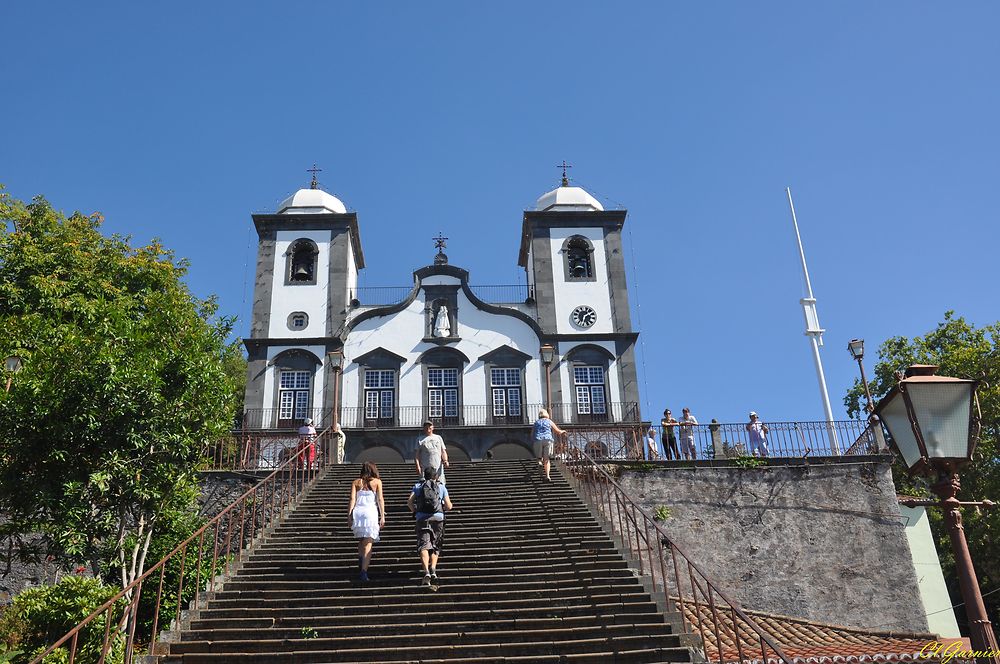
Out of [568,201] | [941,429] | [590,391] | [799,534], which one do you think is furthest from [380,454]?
[941,429]

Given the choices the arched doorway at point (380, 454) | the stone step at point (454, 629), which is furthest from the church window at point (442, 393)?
the stone step at point (454, 629)

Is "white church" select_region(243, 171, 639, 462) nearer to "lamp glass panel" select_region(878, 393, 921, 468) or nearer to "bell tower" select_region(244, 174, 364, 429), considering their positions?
"bell tower" select_region(244, 174, 364, 429)

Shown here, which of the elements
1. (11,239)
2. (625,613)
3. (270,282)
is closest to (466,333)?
(270,282)

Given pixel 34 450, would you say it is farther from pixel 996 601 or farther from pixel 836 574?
pixel 996 601

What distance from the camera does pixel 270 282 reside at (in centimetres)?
2695

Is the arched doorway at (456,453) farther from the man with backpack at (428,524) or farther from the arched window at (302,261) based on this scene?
the man with backpack at (428,524)

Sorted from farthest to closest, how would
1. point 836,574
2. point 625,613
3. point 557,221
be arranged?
point 557,221 < point 836,574 < point 625,613

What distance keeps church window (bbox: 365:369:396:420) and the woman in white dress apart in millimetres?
14358

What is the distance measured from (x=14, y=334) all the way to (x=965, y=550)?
1502cm

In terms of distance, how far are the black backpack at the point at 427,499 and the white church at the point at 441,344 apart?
1370 centimetres

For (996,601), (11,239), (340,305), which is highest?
(340,305)

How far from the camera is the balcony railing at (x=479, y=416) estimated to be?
966 inches

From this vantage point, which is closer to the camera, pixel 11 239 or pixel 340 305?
pixel 11 239

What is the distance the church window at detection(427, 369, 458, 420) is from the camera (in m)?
24.9
